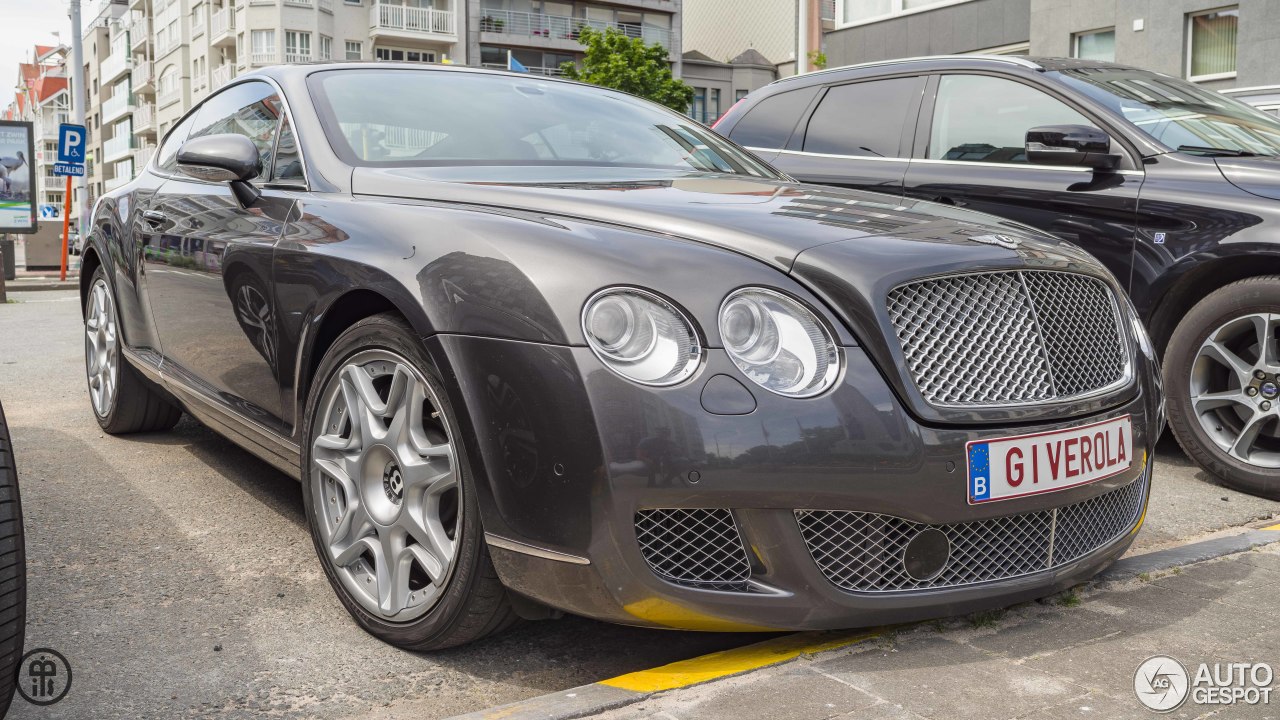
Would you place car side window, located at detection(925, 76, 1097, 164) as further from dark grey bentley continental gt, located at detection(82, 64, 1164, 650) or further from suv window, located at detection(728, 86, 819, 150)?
dark grey bentley continental gt, located at detection(82, 64, 1164, 650)

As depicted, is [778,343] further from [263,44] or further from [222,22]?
[222,22]

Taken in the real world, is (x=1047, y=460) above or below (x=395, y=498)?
above

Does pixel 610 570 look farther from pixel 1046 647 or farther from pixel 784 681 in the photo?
pixel 1046 647

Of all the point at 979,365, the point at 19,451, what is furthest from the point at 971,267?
the point at 19,451

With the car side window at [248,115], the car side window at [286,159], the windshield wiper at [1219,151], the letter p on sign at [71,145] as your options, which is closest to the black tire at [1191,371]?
the windshield wiper at [1219,151]

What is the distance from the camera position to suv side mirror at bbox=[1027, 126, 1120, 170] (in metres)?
4.64

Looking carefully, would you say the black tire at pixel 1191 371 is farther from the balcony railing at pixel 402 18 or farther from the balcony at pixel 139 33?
the balcony at pixel 139 33

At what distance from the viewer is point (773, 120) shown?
6.40 metres

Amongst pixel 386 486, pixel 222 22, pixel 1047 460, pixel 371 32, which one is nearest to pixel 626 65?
pixel 371 32

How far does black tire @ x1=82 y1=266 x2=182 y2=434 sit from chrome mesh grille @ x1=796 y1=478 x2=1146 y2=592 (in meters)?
3.42

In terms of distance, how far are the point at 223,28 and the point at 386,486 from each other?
6145 centimetres

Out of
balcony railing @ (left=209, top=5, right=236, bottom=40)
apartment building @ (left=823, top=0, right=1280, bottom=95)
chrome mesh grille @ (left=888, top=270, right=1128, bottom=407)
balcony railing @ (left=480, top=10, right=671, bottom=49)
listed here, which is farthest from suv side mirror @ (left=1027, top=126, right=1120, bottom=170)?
balcony railing @ (left=209, top=5, right=236, bottom=40)

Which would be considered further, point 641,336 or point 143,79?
point 143,79

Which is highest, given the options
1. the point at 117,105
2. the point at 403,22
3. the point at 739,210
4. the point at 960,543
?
the point at 403,22
